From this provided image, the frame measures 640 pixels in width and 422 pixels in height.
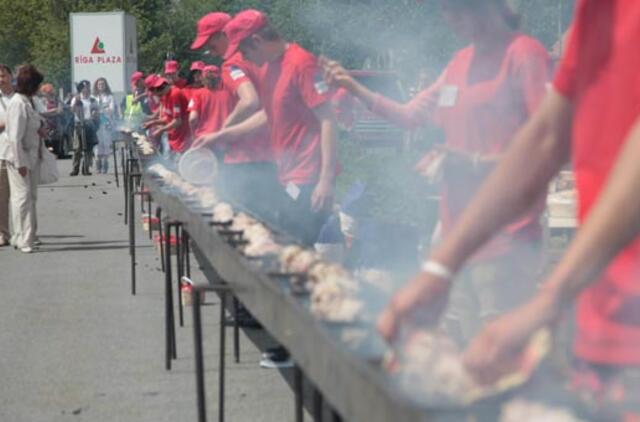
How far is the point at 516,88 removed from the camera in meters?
5.23

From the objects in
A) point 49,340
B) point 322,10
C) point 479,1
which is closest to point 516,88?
point 479,1

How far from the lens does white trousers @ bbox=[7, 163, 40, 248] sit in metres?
14.8

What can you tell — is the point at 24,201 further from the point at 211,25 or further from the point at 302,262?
the point at 302,262

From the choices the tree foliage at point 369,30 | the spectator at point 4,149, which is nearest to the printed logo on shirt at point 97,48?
the tree foliage at point 369,30

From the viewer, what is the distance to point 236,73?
9266mm

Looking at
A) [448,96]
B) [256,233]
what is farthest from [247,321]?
[448,96]

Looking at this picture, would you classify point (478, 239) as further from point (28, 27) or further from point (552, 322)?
point (28, 27)

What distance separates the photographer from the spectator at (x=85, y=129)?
95.1 feet

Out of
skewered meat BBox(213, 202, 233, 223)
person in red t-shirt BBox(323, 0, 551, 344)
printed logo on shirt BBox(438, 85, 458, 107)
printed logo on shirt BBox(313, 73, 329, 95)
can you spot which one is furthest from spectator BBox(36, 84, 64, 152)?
person in red t-shirt BBox(323, 0, 551, 344)

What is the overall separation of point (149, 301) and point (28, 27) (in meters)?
67.7

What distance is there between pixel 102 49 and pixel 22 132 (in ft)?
82.9

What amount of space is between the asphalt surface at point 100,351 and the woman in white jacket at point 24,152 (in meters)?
0.37

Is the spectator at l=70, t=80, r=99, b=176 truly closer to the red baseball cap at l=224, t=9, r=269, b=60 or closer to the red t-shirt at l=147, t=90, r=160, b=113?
the red t-shirt at l=147, t=90, r=160, b=113

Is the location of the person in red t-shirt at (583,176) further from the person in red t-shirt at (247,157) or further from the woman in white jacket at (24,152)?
the woman in white jacket at (24,152)
